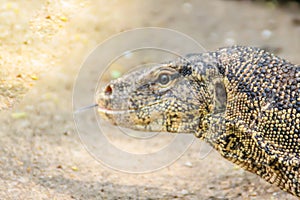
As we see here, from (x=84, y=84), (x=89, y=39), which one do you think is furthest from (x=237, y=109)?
(x=89, y=39)

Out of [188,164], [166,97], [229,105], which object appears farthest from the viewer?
[188,164]

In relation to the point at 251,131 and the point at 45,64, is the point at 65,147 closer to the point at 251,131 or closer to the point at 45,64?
the point at 45,64

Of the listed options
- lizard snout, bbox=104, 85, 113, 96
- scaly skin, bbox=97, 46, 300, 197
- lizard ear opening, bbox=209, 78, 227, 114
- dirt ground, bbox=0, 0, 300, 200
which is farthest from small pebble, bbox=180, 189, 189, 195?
lizard snout, bbox=104, 85, 113, 96

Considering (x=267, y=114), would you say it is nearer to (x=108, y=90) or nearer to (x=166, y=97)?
(x=166, y=97)

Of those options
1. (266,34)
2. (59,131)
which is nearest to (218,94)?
(59,131)

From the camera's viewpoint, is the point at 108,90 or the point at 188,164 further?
the point at 188,164

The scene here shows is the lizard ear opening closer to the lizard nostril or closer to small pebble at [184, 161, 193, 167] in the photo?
the lizard nostril

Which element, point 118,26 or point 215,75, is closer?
point 215,75
